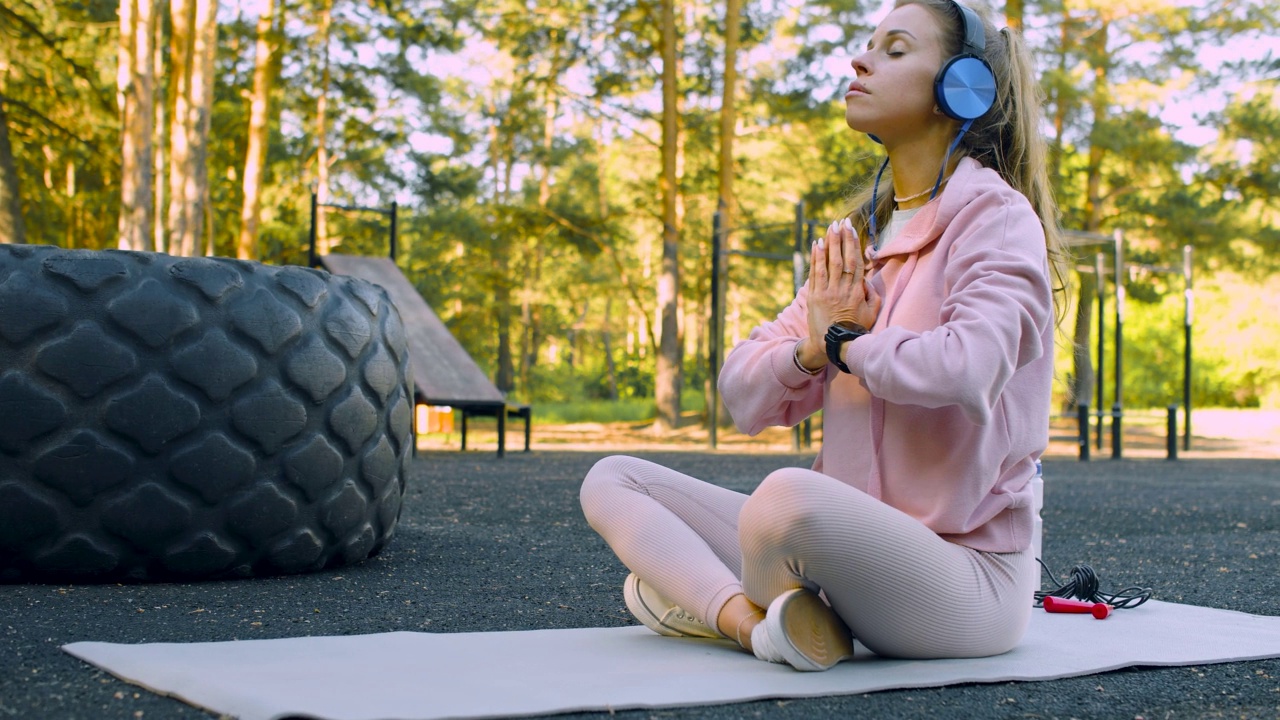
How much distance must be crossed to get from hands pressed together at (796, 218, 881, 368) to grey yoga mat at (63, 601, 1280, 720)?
532 millimetres

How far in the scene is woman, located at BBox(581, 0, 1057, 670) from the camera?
1.85 meters

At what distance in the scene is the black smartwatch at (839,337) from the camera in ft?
6.33

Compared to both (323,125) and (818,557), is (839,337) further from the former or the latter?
(323,125)

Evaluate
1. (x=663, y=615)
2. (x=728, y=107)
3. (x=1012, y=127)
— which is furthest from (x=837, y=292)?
(x=728, y=107)

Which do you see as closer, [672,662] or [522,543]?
[672,662]

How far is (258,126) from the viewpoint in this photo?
16750 mm

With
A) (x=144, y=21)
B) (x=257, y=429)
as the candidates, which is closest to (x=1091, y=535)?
(x=257, y=429)

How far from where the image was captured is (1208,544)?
14.5 feet

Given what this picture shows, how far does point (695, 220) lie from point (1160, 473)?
16.7 metres

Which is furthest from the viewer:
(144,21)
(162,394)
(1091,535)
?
(144,21)

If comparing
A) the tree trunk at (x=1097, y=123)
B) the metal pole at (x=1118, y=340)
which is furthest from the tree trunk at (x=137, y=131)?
the tree trunk at (x=1097, y=123)

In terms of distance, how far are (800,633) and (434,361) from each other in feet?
26.1

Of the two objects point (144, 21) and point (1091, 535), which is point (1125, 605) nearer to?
point (1091, 535)

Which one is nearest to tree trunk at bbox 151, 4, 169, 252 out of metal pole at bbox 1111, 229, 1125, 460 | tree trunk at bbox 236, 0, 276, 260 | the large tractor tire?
tree trunk at bbox 236, 0, 276, 260
